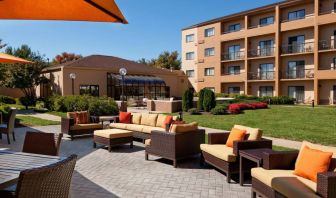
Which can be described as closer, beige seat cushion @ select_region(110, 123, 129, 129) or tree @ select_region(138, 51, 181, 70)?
beige seat cushion @ select_region(110, 123, 129, 129)

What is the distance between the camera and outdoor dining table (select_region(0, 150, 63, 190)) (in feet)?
10.5

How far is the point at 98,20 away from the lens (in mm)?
3561

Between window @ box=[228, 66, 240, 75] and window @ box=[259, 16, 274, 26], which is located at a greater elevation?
window @ box=[259, 16, 274, 26]

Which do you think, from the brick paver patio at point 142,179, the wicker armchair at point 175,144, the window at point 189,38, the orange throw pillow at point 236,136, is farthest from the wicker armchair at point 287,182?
the window at point 189,38

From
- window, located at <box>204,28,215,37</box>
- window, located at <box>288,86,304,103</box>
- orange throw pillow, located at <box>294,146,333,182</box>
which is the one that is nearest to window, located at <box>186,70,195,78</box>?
window, located at <box>204,28,215,37</box>

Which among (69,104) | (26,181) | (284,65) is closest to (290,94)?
(284,65)

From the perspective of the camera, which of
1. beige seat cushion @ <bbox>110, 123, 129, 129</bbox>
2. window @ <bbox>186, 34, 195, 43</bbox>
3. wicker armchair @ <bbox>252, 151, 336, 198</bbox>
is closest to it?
wicker armchair @ <bbox>252, 151, 336, 198</bbox>

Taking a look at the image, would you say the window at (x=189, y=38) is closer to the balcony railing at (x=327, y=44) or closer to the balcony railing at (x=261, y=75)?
the balcony railing at (x=261, y=75)

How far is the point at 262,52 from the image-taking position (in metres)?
35.0

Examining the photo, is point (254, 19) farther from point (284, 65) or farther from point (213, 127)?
point (213, 127)

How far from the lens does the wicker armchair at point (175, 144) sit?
293 inches

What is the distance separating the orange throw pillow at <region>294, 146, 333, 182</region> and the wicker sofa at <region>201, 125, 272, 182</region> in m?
1.52

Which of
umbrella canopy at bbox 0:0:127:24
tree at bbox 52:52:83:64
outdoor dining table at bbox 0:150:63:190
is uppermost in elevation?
tree at bbox 52:52:83:64

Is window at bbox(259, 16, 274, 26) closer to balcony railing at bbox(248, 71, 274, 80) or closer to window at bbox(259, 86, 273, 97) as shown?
balcony railing at bbox(248, 71, 274, 80)
